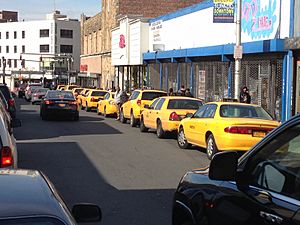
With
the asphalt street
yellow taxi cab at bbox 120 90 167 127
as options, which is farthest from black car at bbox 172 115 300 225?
yellow taxi cab at bbox 120 90 167 127

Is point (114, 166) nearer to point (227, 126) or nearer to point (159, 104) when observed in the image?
point (227, 126)

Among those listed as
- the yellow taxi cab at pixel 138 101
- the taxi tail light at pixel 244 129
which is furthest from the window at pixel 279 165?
the yellow taxi cab at pixel 138 101

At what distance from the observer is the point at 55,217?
2.90 m

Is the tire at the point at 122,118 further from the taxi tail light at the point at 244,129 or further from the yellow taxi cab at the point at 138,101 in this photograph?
the taxi tail light at the point at 244,129

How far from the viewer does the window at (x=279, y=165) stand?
3.67 m

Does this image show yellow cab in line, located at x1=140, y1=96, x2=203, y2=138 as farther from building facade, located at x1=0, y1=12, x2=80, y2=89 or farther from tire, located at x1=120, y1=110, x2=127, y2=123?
building facade, located at x1=0, y1=12, x2=80, y2=89

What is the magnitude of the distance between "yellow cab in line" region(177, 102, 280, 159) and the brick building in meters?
34.6

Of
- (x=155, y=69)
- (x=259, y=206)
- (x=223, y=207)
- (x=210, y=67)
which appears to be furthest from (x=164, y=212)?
(x=155, y=69)

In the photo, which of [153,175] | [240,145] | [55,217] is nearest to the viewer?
[55,217]

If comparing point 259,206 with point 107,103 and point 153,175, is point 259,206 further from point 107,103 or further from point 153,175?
point 107,103

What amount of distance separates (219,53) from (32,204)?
24261 mm

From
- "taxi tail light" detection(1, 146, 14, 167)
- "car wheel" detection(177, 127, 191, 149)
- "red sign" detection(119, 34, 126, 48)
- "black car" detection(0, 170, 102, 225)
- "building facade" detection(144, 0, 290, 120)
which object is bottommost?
"car wheel" detection(177, 127, 191, 149)

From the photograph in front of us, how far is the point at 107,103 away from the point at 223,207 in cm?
2660

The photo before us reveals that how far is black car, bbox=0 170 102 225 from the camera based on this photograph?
2854 mm
